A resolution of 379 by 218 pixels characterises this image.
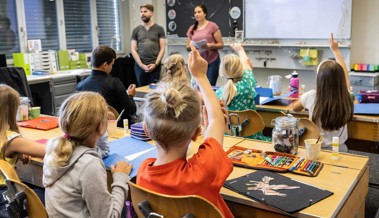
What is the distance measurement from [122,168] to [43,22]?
14.9 feet

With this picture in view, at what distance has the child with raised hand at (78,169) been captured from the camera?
4.89 ft

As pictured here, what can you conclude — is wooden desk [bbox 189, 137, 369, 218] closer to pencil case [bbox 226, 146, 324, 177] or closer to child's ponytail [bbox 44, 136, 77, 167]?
pencil case [bbox 226, 146, 324, 177]

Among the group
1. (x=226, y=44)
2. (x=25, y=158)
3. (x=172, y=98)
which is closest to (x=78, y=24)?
(x=226, y=44)

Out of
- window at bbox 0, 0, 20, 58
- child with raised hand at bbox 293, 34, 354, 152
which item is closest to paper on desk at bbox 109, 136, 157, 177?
child with raised hand at bbox 293, 34, 354, 152

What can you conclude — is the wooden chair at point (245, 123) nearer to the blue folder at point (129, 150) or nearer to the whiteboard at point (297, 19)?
the blue folder at point (129, 150)

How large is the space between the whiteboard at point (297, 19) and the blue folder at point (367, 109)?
243 centimetres

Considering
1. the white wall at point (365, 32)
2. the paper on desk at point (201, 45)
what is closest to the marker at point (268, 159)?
the paper on desk at point (201, 45)

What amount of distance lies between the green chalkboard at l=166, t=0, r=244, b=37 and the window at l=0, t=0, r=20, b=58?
91.3 inches

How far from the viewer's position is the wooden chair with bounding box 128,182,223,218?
4.06 feet

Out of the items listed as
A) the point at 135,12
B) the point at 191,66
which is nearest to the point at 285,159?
the point at 191,66

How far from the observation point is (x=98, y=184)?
1485 mm

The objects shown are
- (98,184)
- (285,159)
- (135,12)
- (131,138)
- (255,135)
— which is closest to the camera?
(98,184)

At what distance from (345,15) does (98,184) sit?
442cm

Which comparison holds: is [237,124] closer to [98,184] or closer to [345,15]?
[98,184]
